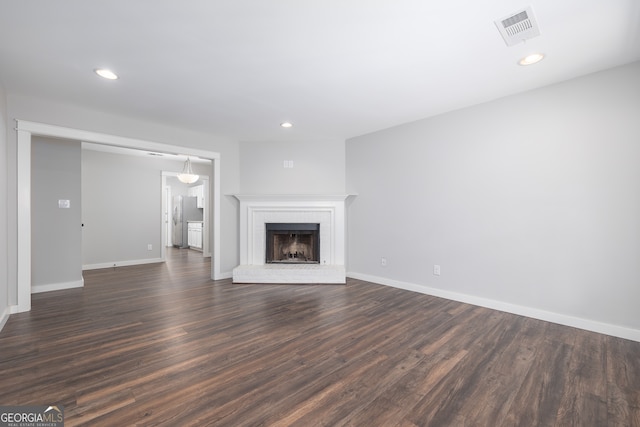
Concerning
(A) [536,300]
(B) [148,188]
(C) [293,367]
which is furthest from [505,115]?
(B) [148,188]

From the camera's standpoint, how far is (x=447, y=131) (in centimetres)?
370

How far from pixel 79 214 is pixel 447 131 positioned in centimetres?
551

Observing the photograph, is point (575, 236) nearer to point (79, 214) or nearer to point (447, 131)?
point (447, 131)

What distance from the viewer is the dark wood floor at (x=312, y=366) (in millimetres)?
1598

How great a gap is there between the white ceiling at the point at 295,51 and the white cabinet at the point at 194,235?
18.2 ft

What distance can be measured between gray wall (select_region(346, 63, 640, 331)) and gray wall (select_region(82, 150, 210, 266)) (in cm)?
521

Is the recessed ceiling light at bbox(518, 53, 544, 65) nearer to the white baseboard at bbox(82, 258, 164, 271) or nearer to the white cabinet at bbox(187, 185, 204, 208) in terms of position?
the white baseboard at bbox(82, 258, 164, 271)

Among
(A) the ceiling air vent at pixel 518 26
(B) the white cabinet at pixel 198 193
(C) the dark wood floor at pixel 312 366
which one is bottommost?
(C) the dark wood floor at pixel 312 366

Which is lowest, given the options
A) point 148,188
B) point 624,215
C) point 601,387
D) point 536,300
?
point 601,387

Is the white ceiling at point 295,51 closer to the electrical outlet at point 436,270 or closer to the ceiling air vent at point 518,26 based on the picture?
the ceiling air vent at point 518,26

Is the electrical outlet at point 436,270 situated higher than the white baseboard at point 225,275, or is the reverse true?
the electrical outlet at point 436,270

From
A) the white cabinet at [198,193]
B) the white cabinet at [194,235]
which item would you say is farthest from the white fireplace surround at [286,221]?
the white cabinet at [198,193]

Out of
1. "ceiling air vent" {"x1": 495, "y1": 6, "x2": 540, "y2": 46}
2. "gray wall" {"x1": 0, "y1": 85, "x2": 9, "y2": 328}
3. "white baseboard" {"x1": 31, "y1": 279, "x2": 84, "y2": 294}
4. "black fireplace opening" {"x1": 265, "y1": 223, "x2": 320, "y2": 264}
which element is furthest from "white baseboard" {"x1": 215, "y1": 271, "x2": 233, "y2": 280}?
"ceiling air vent" {"x1": 495, "y1": 6, "x2": 540, "y2": 46}

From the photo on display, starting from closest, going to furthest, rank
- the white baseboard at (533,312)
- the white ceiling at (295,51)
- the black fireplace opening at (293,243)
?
the white ceiling at (295,51) → the white baseboard at (533,312) → the black fireplace opening at (293,243)
